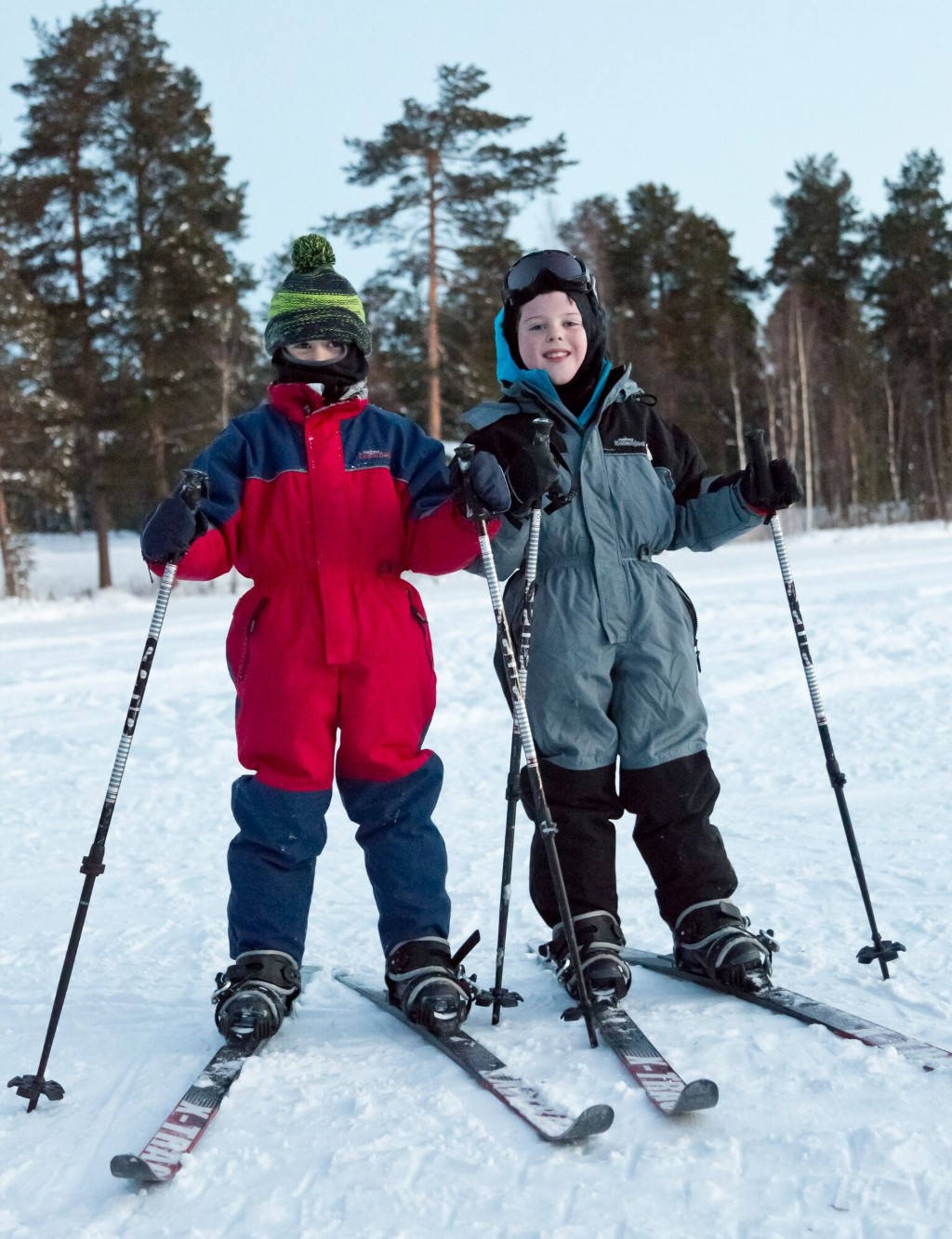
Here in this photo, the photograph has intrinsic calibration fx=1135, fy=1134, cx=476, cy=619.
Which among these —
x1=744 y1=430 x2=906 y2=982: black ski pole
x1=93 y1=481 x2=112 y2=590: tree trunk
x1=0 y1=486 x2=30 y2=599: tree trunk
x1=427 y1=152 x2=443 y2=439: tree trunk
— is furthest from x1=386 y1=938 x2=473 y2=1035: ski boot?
x1=93 y1=481 x2=112 y2=590: tree trunk

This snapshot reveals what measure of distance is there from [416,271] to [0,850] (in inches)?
656

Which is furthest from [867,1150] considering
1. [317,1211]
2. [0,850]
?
[0,850]

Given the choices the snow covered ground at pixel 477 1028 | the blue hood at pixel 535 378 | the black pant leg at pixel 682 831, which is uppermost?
the blue hood at pixel 535 378

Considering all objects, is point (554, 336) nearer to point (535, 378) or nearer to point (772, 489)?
point (535, 378)

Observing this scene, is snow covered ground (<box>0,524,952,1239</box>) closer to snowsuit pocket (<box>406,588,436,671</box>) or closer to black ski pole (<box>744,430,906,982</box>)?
black ski pole (<box>744,430,906,982</box>)

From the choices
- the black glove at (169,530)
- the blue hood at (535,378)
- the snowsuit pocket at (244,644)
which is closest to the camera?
the black glove at (169,530)

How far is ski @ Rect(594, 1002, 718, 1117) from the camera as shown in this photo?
1.98 metres

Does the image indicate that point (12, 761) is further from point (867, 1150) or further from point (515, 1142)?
point (867, 1150)

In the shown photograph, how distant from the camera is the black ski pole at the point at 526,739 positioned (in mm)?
2467

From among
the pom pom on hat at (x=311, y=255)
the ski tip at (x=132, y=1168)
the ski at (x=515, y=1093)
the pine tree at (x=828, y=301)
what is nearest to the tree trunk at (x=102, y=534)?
the pine tree at (x=828, y=301)

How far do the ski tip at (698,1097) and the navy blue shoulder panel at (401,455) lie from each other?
4.60 feet

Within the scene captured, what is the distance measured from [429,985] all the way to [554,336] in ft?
5.38

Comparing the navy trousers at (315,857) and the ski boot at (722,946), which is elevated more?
the navy trousers at (315,857)

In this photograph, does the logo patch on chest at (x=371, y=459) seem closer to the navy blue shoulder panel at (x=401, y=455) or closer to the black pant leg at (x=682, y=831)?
the navy blue shoulder panel at (x=401, y=455)
